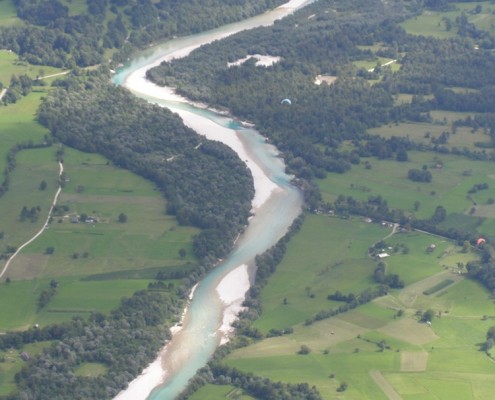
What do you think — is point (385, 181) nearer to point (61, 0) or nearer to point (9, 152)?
point (9, 152)

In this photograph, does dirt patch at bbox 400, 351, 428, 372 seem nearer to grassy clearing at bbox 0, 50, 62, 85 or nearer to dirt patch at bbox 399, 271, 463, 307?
dirt patch at bbox 399, 271, 463, 307

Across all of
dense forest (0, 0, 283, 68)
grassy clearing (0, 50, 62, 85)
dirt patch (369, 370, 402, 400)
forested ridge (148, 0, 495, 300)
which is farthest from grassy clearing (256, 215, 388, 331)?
dense forest (0, 0, 283, 68)

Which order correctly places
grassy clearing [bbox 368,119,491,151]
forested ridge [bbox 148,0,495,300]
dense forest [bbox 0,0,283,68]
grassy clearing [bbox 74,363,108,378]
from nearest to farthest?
grassy clearing [bbox 74,363,108,378] → forested ridge [bbox 148,0,495,300] → grassy clearing [bbox 368,119,491,151] → dense forest [bbox 0,0,283,68]

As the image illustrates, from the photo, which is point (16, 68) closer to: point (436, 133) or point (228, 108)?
point (228, 108)

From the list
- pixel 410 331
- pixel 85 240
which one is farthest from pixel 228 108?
pixel 410 331

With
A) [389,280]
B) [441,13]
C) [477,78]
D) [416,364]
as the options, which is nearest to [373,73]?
[477,78]

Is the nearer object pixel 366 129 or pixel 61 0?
pixel 366 129

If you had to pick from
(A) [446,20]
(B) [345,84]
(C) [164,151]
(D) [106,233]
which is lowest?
(A) [446,20]
